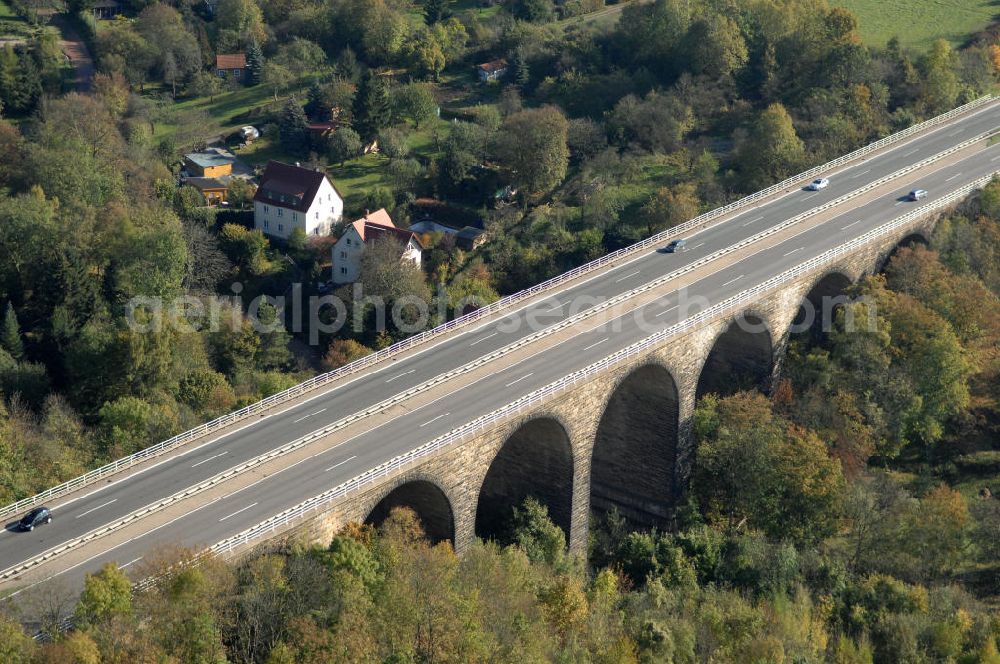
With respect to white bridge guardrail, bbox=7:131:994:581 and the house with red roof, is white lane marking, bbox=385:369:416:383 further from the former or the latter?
the house with red roof

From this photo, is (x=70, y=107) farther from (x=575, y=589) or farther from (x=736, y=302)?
(x=575, y=589)

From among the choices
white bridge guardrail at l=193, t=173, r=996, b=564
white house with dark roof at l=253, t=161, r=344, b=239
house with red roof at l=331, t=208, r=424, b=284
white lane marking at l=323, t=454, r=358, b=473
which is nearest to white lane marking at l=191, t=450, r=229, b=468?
white lane marking at l=323, t=454, r=358, b=473

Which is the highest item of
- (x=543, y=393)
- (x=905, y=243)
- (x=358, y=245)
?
(x=543, y=393)

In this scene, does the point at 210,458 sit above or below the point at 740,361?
above

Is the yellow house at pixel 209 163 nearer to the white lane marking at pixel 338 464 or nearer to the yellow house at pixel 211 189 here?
the yellow house at pixel 211 189

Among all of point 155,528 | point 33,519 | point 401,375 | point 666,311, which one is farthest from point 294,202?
point 33,519

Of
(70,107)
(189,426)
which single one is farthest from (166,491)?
(70,107)

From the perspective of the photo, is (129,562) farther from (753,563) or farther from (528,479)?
(753,563)
